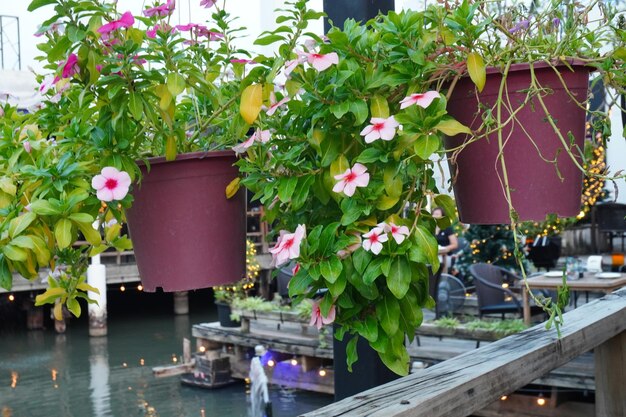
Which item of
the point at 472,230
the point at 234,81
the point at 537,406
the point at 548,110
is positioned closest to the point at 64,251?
the point at 234,81

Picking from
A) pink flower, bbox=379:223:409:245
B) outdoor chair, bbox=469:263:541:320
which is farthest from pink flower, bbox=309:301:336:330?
outdoor chair, bbox=469:263:541:320

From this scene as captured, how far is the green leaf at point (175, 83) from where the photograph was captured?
888 millimetres

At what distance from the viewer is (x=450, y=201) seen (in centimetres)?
98

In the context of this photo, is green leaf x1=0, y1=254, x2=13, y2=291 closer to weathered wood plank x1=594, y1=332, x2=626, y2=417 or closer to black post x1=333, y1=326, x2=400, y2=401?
black post x1=333, y1=326, x2=400, y2=401

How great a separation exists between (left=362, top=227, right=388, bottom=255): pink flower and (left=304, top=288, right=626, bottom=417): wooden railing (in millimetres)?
317

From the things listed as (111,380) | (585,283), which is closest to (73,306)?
(585,283)

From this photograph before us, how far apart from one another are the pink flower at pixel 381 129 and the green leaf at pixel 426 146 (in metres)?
0.03

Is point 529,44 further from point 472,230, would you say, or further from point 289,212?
point 472,230

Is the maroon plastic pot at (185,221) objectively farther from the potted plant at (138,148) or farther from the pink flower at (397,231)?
the pink flower at (397,231)

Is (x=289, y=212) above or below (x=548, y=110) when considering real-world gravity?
below

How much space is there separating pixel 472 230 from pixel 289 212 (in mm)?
8517

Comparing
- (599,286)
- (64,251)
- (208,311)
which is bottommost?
(208,311)

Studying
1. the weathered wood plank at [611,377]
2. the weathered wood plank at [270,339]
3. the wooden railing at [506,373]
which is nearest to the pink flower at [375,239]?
the wooden railing at [506,373]

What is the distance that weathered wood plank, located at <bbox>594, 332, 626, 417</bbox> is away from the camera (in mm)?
1956
